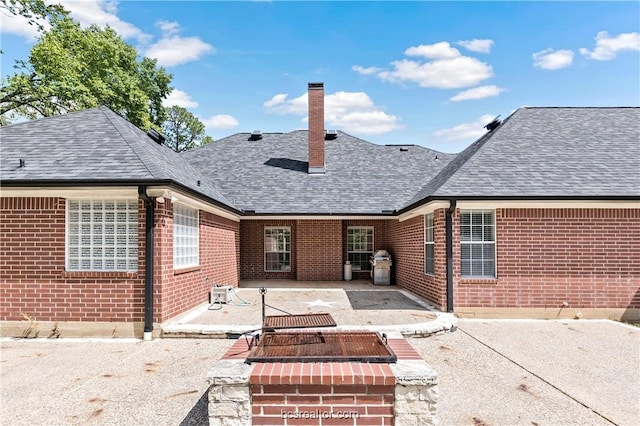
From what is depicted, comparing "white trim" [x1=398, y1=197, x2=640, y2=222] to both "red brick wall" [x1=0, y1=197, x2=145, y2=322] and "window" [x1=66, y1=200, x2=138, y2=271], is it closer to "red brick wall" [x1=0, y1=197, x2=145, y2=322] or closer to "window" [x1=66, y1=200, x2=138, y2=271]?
"window" [x1=66, y1=200, x2=138, y2=271]

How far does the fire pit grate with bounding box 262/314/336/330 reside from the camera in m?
4.36

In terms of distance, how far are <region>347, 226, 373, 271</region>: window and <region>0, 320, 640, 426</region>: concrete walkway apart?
7.82m

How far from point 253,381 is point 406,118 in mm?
15494

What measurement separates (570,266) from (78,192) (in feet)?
37.2

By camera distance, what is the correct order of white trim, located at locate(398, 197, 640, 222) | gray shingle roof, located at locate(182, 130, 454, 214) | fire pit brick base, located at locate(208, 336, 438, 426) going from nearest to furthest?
fire pit brick base, located at locate(208, 336, 438, 426) → white trim, located at locate(398, 197, 640, 222) → gray shingle roof, located at locate(182, 130, 454, 214)

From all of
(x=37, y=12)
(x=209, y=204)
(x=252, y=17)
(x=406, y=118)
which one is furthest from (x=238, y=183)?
(x=37, y=12)

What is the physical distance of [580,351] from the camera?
6.34m

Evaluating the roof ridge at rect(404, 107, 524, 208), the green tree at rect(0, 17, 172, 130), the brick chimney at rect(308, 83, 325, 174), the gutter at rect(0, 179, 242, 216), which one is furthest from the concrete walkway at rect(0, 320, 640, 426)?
the green tree at rect(0, 17, 172, 130)

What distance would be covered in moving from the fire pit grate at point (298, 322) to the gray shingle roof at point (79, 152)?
3.79 metres

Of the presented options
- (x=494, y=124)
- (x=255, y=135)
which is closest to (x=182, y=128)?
(x=255, y=135)

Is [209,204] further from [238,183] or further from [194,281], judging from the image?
[238,183]

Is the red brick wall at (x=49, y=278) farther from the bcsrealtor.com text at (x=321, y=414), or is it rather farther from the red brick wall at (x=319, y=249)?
the red brick wall at (x=319, y=249)

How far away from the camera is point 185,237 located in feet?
28.6

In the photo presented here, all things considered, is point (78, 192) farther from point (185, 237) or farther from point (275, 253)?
point (275, 253)
